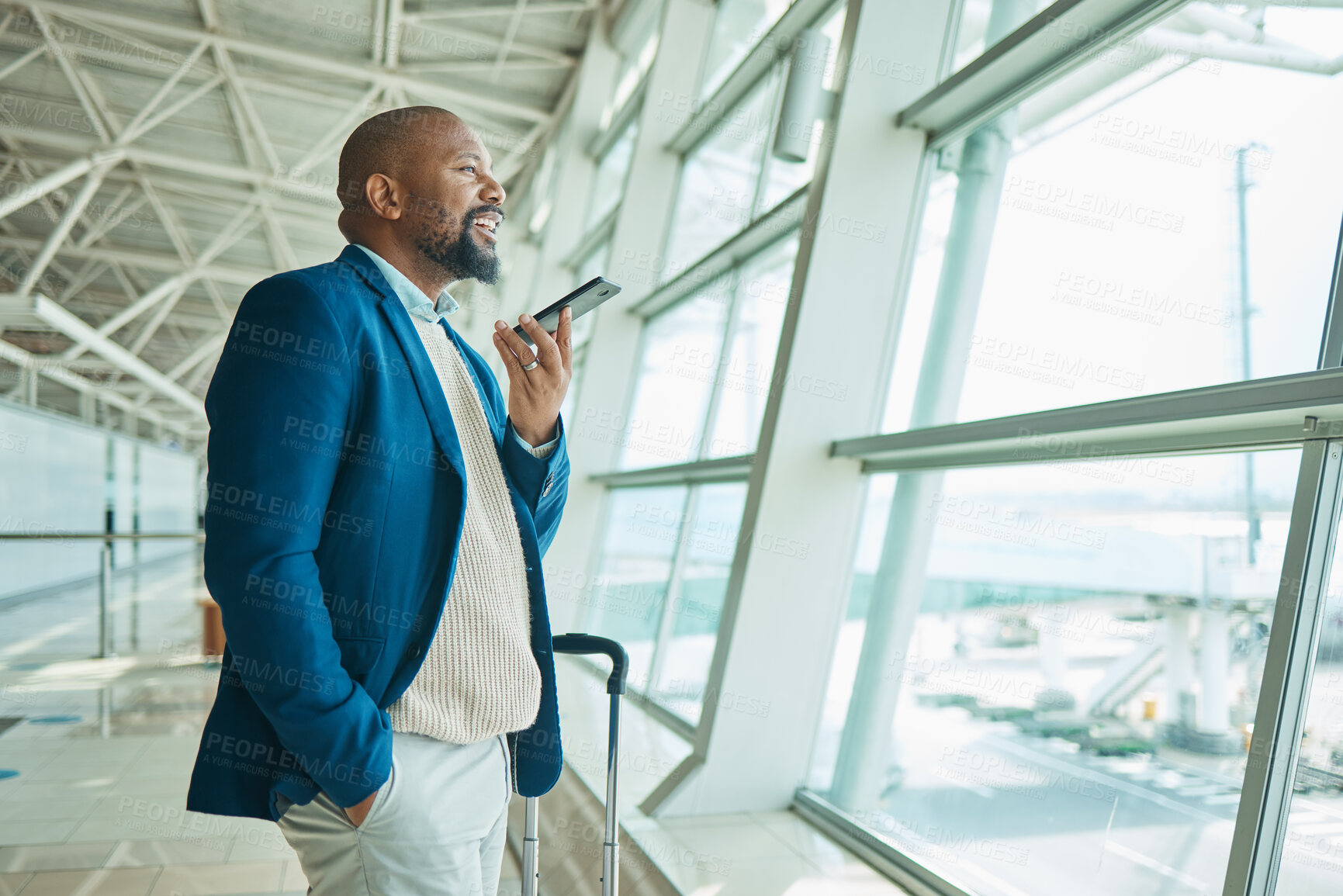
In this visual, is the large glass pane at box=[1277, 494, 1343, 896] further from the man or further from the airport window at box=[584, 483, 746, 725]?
the airport window at box=[584, 483, 746, 725]

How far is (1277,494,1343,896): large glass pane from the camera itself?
172 centimetres

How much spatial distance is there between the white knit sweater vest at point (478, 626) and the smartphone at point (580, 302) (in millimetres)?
182

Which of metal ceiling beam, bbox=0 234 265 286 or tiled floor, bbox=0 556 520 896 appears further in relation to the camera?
metal ceiling beam, bbox=0 234 265 286

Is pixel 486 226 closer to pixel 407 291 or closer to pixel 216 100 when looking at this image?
pixel 407 291

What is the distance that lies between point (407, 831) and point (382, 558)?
39 centimetres

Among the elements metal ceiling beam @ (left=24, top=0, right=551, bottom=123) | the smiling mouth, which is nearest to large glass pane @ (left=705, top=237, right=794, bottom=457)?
the smiling mouth

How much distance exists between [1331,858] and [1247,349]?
1.13 m

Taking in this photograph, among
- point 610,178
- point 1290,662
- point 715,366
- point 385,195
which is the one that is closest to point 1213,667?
point 1290,662

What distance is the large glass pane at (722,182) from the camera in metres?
5.50

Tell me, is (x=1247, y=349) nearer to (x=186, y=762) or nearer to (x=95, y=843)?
(x=95, y=843)

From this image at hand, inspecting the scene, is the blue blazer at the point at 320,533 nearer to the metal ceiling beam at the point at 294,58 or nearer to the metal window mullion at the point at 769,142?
the metal window mullion at the point at 769,142

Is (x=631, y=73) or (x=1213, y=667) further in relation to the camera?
(x=631, y=73)

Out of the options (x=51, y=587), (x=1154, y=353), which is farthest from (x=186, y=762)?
(x=51, y=587)

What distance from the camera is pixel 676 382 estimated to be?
6184mm
